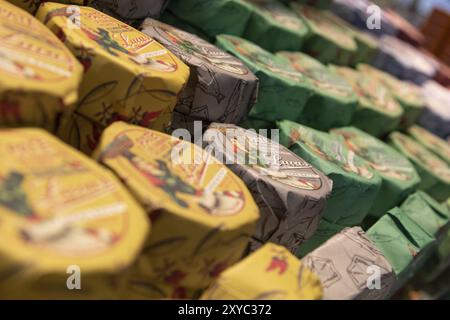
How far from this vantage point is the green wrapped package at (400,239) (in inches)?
43.8

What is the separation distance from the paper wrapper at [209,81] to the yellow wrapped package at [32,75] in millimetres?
294

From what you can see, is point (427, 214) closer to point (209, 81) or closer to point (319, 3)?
point (209, 81)

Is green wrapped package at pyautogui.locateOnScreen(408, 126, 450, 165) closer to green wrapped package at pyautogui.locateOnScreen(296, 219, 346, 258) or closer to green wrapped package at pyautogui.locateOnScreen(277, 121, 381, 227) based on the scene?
green wrapped package at pyautogui.locateOnScreen(277, 121, 381, 227)

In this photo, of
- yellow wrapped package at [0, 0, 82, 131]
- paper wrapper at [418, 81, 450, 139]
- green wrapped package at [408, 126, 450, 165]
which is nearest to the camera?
yellow wrapped package at [0, 0, 82, 131]

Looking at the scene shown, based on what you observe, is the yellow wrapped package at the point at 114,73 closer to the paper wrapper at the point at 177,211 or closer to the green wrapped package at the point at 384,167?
the paper wrapper at the point at 177,211

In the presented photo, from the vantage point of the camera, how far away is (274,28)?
4.63ft

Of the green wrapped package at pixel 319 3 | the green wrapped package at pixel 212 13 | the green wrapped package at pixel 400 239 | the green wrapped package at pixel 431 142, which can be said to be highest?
the green wrapped package at pixel 319 3

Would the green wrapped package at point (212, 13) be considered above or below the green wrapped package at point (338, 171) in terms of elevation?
above

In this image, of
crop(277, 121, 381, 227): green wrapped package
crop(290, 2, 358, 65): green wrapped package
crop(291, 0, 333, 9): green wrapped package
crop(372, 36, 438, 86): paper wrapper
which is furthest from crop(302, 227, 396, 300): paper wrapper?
crop(372, 36, 438, 86): paper wrapper

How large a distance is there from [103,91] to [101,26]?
0.18 meters

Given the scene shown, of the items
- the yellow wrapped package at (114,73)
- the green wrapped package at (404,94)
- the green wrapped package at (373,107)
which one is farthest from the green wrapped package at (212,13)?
the green wrapped package at (404,94)

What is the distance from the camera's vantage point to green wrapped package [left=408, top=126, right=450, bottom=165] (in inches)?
70.5

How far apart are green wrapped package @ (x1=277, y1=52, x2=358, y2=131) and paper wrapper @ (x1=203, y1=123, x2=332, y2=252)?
411 millimetres

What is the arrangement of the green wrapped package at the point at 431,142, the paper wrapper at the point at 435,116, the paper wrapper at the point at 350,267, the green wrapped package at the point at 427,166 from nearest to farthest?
the paper wrapper at the point at 350,267 < the green wrapped package at the point at 427,166 < the green wrapped package at the point at 431,142 < the paper wrapper at the point at 435,116
